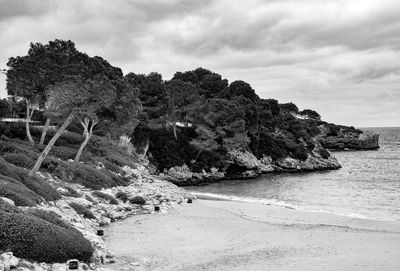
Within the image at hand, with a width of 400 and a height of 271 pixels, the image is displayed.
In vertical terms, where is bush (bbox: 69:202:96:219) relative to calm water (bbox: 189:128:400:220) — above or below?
above

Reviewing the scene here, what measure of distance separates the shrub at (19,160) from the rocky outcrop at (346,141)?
163 meters

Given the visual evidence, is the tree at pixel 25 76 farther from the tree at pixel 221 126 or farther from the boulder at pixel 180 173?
the tree at pixel 221 126

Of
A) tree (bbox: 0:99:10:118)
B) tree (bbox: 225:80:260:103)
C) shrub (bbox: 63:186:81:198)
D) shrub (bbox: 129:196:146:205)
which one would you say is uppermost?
tree (bbox: 225:80:260:103)

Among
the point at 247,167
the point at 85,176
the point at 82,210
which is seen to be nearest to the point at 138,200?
the point at 85,176

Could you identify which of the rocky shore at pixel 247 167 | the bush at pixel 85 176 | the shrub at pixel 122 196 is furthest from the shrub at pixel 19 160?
the rocky shore at pixel 247 167

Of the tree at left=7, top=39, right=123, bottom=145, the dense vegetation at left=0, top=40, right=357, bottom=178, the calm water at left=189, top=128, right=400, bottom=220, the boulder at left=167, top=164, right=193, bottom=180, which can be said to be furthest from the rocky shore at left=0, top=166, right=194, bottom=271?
the boulder at left=167, top=164, right=193, bottom=180

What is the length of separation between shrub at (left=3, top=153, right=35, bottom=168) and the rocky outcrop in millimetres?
163425

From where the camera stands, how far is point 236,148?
264ft

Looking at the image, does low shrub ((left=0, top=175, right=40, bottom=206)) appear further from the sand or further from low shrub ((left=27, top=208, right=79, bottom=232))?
the sand

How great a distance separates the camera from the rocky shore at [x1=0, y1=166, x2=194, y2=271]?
16578mm

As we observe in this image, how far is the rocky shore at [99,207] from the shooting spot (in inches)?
653

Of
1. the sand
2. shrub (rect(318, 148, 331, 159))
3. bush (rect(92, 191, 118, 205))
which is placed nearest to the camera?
the sand

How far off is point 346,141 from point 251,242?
569 feet

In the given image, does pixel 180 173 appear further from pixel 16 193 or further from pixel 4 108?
pixel 16 193
